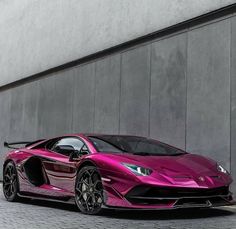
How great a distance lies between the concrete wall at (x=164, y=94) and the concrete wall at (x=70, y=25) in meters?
0.44

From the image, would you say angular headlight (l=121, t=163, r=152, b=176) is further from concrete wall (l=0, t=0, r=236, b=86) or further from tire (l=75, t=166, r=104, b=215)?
concrete wall (l=0, t=0, r=236, b=86)

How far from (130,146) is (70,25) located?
8626 millimetres

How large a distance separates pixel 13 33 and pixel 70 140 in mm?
12189

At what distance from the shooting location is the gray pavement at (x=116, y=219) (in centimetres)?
687

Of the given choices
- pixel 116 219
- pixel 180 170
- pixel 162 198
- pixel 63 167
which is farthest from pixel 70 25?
pixel 162 198

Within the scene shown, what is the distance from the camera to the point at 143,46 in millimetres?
12891

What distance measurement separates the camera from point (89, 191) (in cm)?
787

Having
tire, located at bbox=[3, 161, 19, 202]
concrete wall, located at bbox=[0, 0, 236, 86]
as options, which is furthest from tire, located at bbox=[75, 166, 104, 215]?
concrete wall, located at bbox=[0, 0, 236, 86]

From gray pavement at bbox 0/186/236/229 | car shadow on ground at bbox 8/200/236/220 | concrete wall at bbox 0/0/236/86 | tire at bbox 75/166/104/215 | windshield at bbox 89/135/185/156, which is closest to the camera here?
gray pavement at bbox 0/186/236/229

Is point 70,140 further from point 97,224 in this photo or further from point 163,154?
point 97,224

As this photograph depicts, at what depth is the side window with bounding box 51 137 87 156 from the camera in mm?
8688

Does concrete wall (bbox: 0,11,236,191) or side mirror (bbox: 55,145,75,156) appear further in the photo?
concrete wall (bbox: 0,11,236,191)

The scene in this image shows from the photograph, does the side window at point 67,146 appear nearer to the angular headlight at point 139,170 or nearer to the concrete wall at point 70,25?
the angular headlight at point 139,170

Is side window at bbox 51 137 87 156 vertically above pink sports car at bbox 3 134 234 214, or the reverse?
side window at bbox 51 137 87 156
